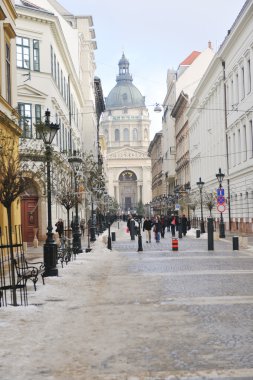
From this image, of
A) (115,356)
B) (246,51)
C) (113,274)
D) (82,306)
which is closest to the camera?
(115,356)

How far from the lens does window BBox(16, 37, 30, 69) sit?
37094 mm

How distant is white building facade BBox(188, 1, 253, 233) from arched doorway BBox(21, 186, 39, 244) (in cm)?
1277

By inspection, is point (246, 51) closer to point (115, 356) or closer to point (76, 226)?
point (76, 226)

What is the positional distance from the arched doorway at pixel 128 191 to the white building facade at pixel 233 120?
419ft

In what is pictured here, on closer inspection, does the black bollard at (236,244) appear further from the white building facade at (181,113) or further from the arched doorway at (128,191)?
the arched doorway at (128,191)

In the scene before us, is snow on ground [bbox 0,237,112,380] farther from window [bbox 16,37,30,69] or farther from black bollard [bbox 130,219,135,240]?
black bollard [bbox 130,219,135,240]

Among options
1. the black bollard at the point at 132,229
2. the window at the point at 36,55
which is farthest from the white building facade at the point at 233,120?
the window at the point at 36,55

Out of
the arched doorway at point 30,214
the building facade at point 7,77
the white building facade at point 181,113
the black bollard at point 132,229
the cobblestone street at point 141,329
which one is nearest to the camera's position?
the cobblestone street at point 141,329

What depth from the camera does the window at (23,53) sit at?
3709cm

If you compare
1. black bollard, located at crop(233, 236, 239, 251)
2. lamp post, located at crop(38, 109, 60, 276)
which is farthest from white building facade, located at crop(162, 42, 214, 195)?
lamp post, located at crop(38, 109, 60, 276)

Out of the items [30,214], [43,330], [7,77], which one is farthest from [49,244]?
[30,214]

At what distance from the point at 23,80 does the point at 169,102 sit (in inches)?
2771

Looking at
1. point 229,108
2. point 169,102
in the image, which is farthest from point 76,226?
point 169,102

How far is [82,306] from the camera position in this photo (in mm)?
11953
